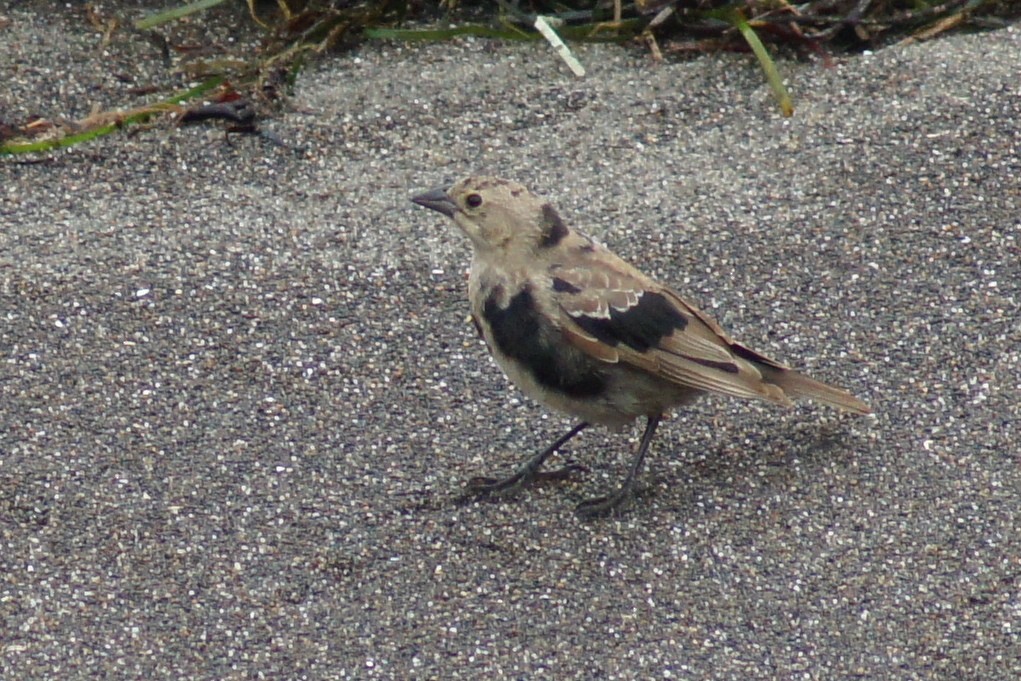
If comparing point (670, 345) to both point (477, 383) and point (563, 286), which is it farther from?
point (477, 383)

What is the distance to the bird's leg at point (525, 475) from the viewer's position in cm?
473

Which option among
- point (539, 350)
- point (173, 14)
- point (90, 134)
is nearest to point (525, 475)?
point (539, 350)

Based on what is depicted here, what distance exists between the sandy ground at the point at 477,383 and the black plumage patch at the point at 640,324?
431 millimetres

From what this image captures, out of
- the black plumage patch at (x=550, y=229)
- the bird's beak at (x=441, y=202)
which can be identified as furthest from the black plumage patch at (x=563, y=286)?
the bird's beak at (x=441, y=202)

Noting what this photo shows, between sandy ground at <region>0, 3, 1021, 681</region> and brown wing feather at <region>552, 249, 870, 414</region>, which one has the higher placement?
brown wing feather at <region>552, 249, 870, 414</region>

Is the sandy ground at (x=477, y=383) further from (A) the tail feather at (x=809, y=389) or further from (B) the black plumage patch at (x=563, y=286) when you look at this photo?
(B) the black plumage patch at (x=563, y=286)

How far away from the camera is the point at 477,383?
17.0ft

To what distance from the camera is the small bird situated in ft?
15.1

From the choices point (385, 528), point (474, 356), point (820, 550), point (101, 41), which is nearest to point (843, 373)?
point (820, 550)

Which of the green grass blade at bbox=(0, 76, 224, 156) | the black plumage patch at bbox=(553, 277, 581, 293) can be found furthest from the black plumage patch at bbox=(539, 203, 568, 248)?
the green grass blade at bbox=(0, 76, 224, 156)

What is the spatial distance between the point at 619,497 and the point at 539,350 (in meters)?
0.48

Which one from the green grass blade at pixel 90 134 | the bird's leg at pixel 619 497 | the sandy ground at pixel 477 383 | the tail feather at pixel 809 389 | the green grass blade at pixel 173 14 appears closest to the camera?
the sandy ground at pixel 477 383

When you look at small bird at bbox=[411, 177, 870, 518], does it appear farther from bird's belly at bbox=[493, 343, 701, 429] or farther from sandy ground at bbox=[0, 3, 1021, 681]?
sandy ground at bbox=[0, 3, 1021, 681]

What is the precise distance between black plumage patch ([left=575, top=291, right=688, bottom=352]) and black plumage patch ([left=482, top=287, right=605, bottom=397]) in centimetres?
9
